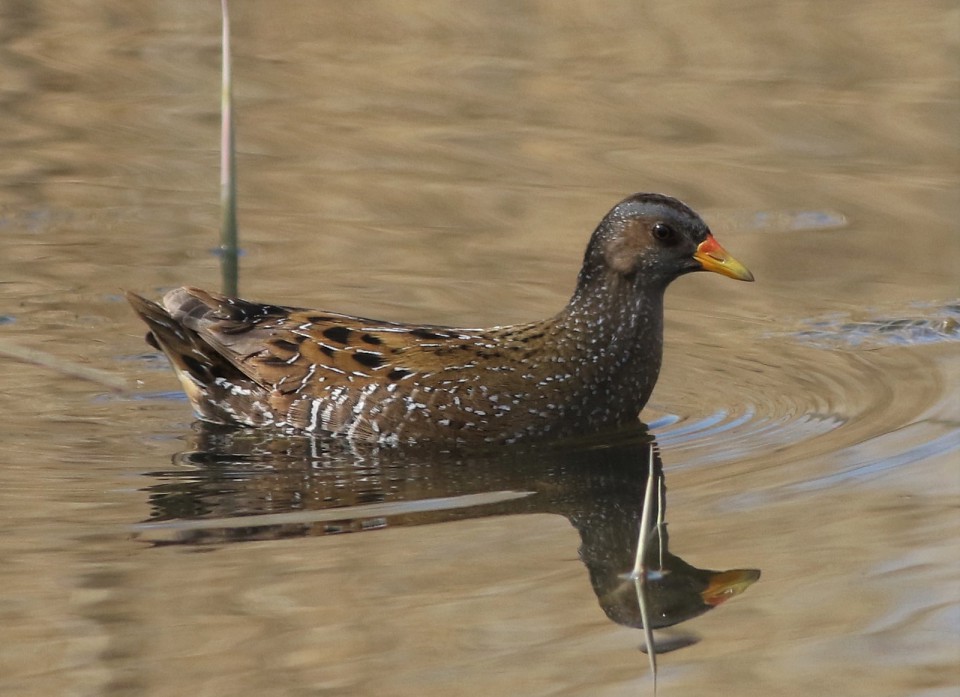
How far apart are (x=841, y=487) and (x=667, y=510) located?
762mm

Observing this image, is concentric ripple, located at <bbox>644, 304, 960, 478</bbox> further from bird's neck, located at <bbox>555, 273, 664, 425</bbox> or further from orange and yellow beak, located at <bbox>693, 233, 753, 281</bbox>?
orange and yellow beak, located at <bbox>693, 233, 753, 281</bbox>

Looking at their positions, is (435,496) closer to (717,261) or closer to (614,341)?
(614,341)

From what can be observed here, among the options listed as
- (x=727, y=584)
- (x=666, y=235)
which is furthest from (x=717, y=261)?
(x=727, y=584)

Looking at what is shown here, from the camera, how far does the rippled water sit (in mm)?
5953

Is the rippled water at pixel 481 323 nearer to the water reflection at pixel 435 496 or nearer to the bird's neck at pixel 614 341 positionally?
the water reflection at pixel 435 496

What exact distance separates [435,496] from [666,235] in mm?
1887

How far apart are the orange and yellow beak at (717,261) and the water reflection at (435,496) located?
0.84 metres

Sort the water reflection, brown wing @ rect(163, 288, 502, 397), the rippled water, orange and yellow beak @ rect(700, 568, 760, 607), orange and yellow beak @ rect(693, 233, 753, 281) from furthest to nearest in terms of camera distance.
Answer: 1. orange and yellow beak @ rect(693, 233, 753, 281)
2. brown wing @ rect(163, 288, 502, 397)
3. the water reflection
4. orange and yellow beak @ rect(700, 568, 760, 607)
5. the rippled water

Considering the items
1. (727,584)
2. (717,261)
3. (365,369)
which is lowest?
(727,584)

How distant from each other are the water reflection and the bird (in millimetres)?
125

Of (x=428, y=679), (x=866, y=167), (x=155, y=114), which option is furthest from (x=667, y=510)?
(x=155, y=114)

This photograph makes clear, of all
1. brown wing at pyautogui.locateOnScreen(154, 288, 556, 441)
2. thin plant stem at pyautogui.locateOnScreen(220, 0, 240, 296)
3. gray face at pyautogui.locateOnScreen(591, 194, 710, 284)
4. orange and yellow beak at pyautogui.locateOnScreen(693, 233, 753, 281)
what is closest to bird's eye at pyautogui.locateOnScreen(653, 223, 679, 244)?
gray face at pyautogui.locateOnScreen(591, 194, 710, 284)

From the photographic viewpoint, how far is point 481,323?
1012 centimetres

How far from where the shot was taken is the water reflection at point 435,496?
650cm
